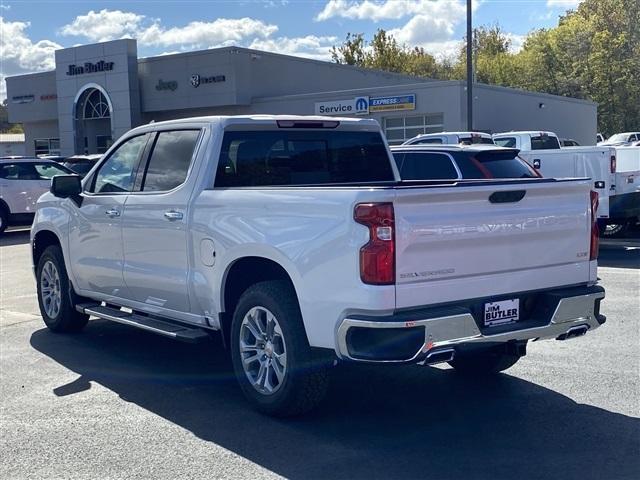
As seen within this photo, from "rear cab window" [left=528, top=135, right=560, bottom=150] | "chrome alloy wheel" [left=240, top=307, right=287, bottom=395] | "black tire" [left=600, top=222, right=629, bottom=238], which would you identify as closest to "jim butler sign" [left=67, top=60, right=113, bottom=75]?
"rear cab window" [left=528, top=135, right=560, bottom=150]

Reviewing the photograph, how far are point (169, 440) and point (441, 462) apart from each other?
174cm

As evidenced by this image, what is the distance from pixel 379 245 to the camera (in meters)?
4.74

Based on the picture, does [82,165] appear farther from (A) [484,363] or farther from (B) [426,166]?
(A) [484,363]

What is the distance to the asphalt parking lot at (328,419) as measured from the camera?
4828mm

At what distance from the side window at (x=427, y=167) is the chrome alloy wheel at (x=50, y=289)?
577 cm

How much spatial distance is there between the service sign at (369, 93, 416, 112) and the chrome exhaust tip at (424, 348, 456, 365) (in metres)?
29.6

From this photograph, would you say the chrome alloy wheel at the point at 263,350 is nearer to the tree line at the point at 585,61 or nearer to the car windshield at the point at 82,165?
the car windshield at the point at 82,165

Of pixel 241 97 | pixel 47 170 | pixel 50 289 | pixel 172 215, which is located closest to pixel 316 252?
pixel 172 215

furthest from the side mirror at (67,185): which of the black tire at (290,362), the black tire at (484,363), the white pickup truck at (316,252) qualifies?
the black tire at (484,363)

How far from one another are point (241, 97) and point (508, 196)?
33815 mm

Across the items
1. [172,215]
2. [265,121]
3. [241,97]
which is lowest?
[172,215]

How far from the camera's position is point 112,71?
41.3 meters

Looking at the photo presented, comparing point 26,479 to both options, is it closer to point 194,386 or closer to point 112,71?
point 194,386

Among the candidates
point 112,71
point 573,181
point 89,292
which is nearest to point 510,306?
point 573,181
